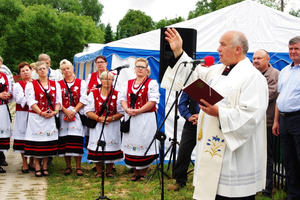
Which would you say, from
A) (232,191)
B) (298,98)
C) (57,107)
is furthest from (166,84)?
(57,107)

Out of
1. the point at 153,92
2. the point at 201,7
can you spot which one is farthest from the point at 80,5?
the point at 153,92

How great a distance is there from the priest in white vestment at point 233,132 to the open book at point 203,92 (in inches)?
2.6

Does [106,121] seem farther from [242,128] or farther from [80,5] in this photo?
[80,5]

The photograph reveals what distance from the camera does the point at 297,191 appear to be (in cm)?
429

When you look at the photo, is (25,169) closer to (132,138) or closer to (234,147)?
(132,138)

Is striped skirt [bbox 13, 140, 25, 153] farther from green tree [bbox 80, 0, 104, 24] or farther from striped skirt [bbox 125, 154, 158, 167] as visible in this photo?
green tree [bbox 80, 0, 104, 24]

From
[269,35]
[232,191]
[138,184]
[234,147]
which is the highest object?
[269,35]

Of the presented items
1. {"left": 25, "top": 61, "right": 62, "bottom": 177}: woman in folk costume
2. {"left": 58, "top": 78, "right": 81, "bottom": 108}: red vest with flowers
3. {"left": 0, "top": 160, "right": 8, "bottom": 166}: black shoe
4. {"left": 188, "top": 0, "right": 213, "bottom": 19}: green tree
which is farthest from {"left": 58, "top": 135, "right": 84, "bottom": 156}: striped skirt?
{"left": 188, "top": 0, "right": 213, "bottom": 19}: green tree

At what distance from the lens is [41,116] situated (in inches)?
219

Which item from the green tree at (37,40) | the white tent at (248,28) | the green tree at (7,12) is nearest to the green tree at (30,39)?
the green tree at (37,40)

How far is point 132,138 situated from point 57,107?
1.37m

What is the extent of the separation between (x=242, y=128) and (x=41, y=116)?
12.6ft

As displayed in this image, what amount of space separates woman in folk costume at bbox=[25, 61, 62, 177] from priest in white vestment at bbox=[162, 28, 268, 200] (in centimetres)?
319

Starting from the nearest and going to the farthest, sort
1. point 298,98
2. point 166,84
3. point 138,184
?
point 166,84
point 298,98
point 138,184
